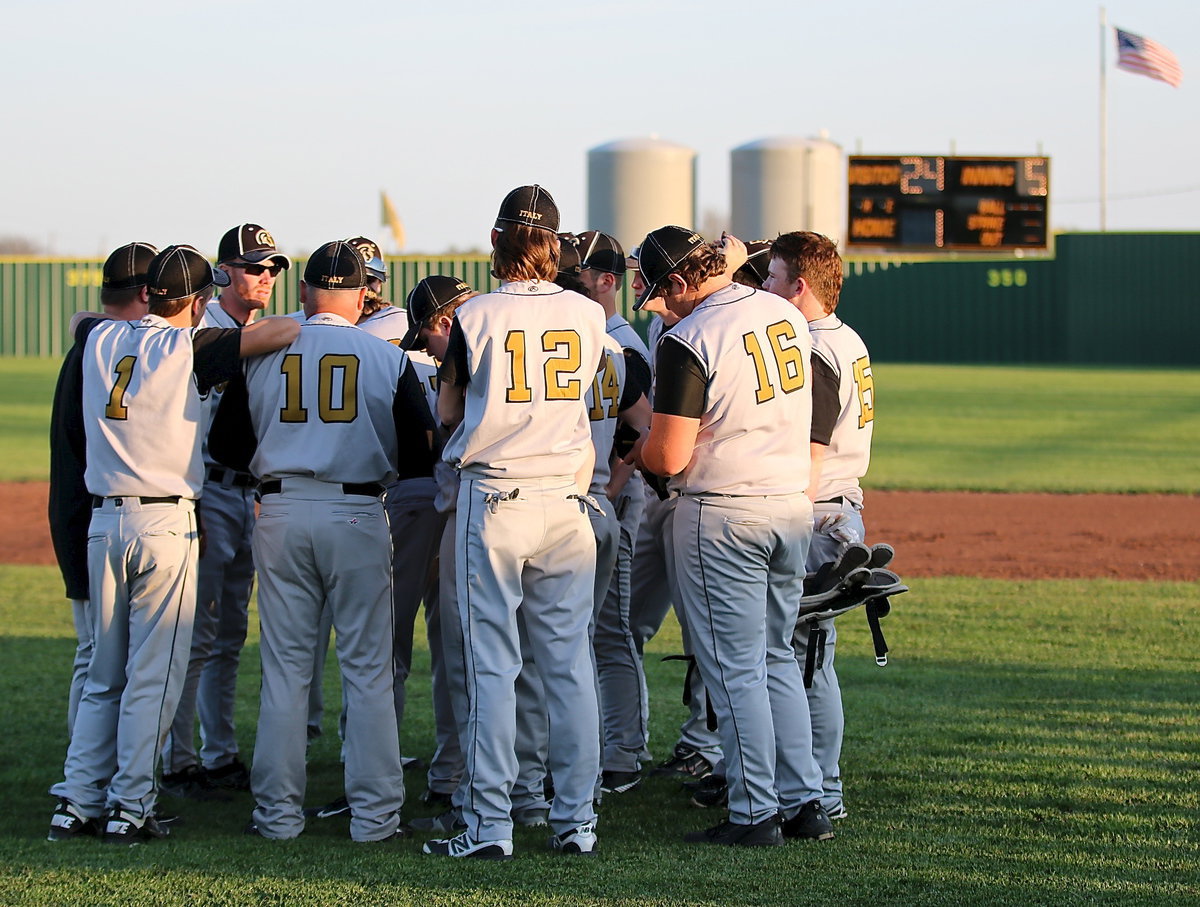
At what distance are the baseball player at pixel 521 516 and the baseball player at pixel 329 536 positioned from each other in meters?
0.26

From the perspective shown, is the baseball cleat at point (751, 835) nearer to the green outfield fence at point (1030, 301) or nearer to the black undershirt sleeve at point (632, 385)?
the black undershirt sleeve at point (632, 385)

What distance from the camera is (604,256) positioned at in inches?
204

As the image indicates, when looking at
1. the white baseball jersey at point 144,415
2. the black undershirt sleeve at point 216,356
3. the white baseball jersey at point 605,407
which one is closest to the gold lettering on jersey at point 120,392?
the white baseball jersey at point 144,415

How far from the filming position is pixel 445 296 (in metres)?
4.98

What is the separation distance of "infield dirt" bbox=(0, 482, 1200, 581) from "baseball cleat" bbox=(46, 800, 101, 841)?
6862 millimetres

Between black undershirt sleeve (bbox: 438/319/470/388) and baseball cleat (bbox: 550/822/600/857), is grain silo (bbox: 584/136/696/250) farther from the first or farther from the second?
baseball cleat (bbox: 550/822/600/857)

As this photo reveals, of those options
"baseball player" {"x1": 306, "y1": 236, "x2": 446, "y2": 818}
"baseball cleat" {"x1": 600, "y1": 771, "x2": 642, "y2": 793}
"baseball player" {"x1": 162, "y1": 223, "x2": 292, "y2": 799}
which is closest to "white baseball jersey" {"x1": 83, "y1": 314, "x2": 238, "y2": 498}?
"baseball player" {"x1": 162, "y1": 223, "x2": 292, "y2": 799}

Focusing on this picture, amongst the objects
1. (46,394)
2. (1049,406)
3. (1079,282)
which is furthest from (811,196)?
(46,394)

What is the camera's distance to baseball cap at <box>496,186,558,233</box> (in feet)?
13.9

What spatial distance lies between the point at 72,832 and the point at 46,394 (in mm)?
23215

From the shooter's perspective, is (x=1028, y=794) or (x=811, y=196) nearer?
(x=1028, y=794)

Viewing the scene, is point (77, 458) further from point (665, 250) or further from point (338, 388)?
point (665, 250)

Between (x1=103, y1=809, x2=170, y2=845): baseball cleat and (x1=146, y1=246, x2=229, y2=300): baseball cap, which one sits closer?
(x1=103, y1=809, x2=170, y2=845): baseball cleat

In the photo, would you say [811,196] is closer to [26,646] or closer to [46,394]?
[46,394]
